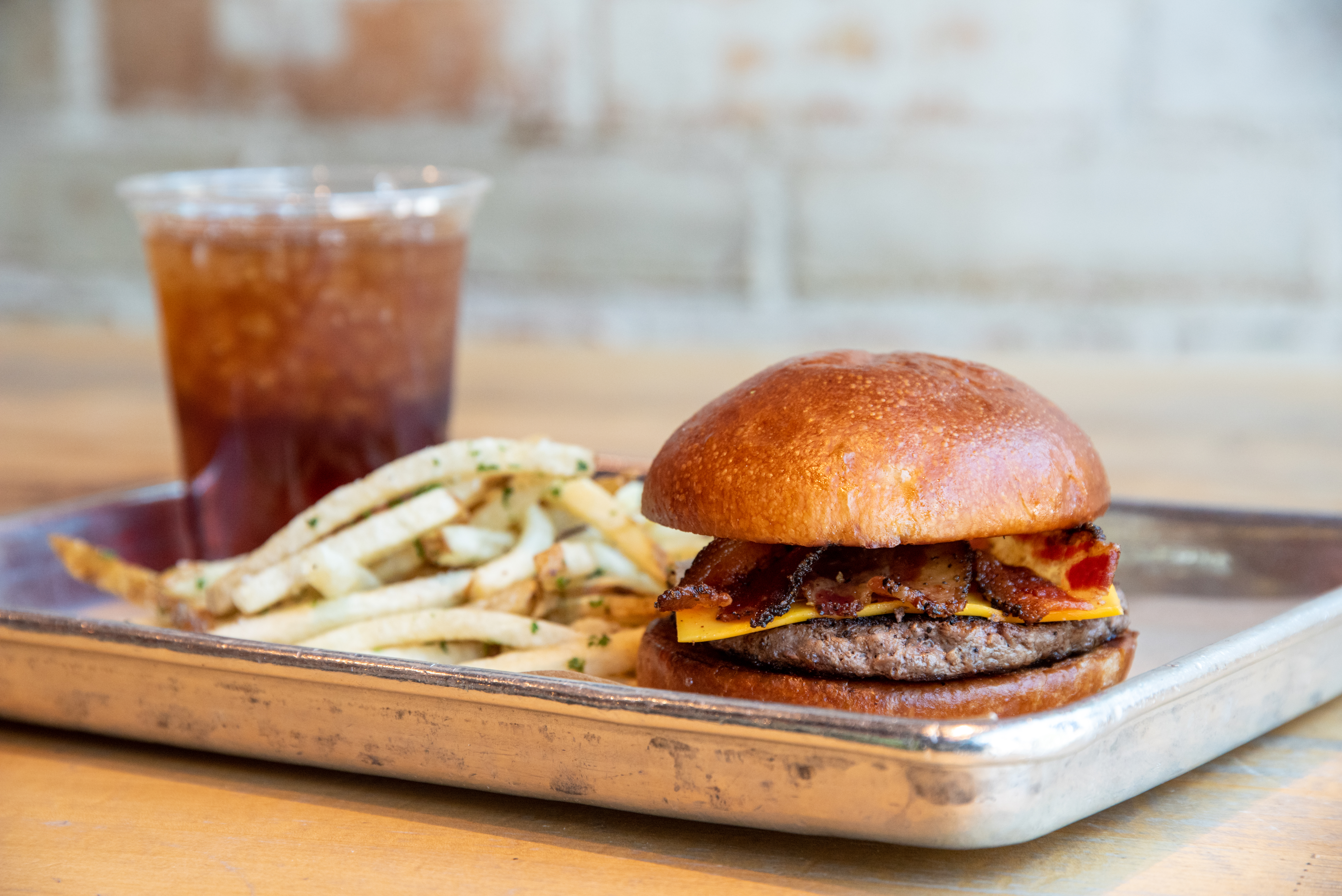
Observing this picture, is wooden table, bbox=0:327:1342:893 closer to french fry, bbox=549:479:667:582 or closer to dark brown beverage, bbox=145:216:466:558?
french fry, bbox=549:479:667:582

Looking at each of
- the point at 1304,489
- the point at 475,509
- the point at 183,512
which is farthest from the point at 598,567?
the point at 1304,489

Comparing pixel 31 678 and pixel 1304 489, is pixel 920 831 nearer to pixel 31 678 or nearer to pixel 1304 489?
pixel 31 678

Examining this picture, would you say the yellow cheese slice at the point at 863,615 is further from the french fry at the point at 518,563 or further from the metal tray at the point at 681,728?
the french fry at the point at 518,563

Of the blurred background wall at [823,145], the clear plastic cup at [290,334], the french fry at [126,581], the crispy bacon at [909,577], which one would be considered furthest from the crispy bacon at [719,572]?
the blurred background wall at [823,145]

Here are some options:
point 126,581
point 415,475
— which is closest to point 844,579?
point 415,475

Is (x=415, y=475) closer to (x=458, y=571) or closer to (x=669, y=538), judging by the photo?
(x=458, y=571)
